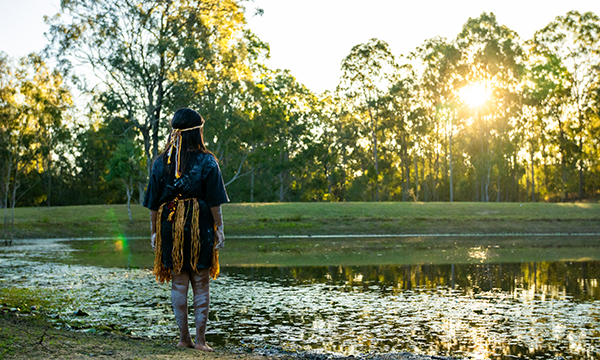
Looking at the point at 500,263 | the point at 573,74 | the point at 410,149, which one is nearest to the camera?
the point at 500,263

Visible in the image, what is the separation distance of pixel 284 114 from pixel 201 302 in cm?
5142

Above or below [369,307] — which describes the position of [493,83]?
above

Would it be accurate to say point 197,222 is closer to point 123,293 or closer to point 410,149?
point 123,293

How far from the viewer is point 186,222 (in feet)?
17.3

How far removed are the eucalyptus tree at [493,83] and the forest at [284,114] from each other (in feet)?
0.41

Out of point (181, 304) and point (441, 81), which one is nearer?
point (181, 304)

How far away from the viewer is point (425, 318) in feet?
23.5

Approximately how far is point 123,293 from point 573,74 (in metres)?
55.5

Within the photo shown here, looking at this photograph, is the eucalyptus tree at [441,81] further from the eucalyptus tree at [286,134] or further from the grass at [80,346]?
the grass at [80,346]

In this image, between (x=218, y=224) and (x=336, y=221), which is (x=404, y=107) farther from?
(x=218, y=224)

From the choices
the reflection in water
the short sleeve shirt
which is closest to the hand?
the short sleeve shirt

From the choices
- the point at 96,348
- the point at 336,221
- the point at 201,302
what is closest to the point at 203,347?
the point at 201,302

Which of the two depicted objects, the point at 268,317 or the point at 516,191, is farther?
the point at 516,191

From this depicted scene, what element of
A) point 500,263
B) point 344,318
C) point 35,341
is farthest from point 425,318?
point 500,263
